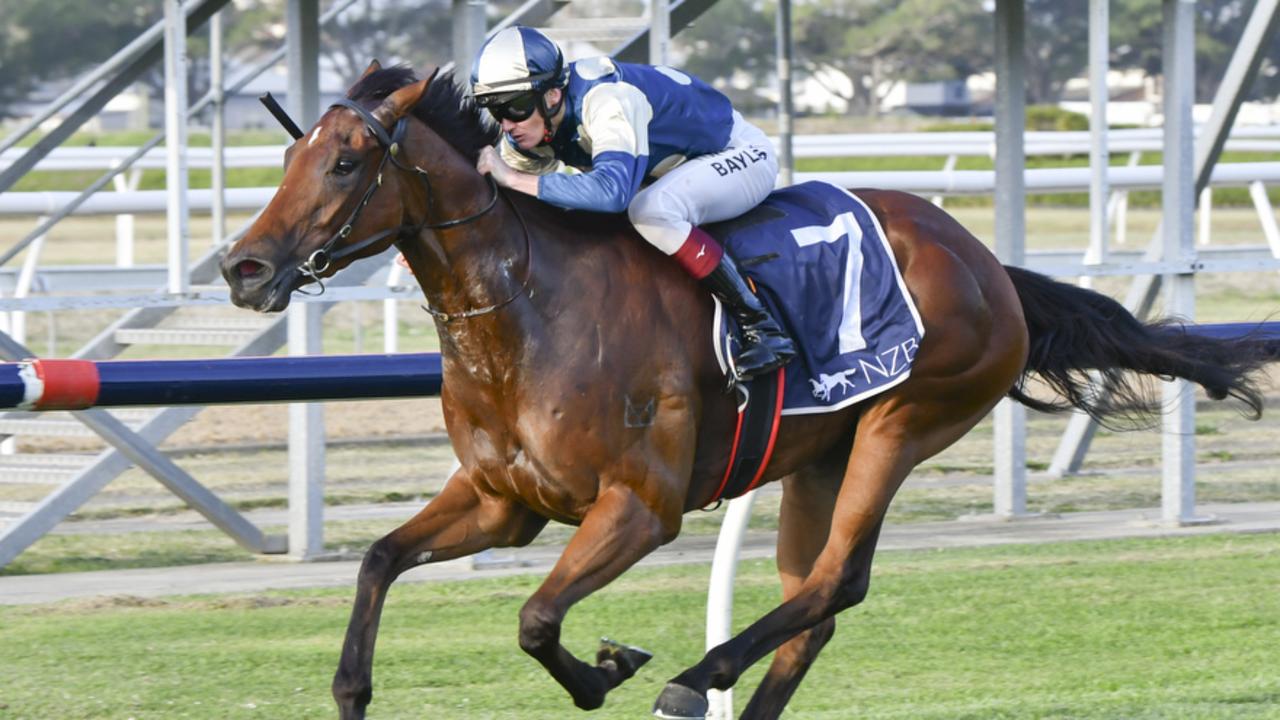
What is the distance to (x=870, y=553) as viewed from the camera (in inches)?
193

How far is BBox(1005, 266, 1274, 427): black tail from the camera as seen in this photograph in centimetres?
546

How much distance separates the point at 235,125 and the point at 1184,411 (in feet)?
121

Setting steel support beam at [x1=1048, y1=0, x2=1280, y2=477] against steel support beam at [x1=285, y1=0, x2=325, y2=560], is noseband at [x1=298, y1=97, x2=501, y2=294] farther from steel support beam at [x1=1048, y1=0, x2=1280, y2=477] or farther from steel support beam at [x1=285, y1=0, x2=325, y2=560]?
steel support beam at [x1=1048, y1=0, x2=1280, y2=477]

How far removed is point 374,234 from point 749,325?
91 cm

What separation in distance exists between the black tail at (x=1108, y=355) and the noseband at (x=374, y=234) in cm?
184

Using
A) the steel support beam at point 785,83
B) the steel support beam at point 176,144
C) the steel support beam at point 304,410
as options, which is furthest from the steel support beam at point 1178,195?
the steel support beam at point 176,144

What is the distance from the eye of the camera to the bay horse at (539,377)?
4199 mm

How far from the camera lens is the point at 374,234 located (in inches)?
167

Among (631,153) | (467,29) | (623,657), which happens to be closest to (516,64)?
(631,153)

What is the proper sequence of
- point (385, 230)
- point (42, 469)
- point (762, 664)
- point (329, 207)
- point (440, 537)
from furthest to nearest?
point (42, 469)
point (762, 664)
point (440, 537)
point (385, 230)
point (329, 207)

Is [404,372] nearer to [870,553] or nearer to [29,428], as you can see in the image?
[870,553]

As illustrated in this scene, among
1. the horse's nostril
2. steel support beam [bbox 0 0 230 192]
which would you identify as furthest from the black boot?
steel support beam [bbox 0 0 230 192]

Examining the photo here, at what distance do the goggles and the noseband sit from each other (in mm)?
225

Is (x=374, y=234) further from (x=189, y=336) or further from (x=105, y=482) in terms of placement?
(x=189, y=336)
